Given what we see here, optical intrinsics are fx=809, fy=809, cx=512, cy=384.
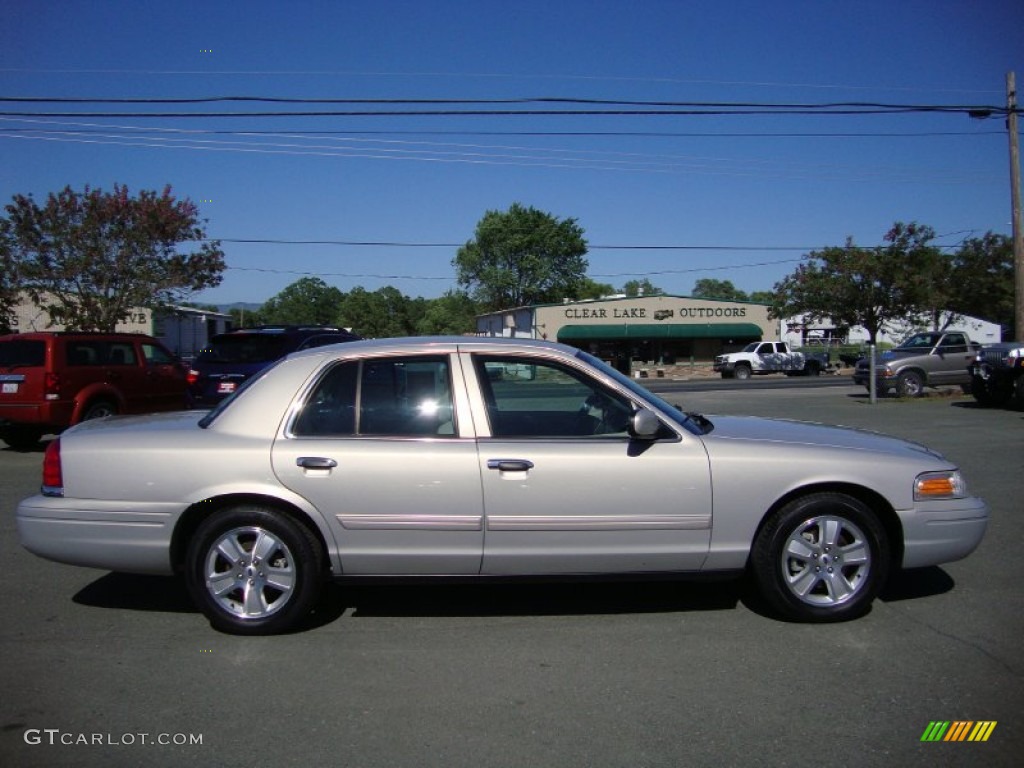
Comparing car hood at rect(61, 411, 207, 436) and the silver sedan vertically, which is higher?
car hood at rect(61, 411, 207, 436)

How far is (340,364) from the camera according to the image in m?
4.57

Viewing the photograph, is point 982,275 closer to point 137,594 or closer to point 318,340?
point 318,340

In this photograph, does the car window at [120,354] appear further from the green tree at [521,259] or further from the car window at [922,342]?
the green tree at [521,259]

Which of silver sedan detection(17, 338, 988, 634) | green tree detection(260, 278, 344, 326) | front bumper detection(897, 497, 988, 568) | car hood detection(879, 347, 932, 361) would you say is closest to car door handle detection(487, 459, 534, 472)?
silver sedan detection(17, 338, 988, 634)

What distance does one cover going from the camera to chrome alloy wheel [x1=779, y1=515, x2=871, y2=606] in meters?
4.36

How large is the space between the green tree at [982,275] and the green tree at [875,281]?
2.77 metres

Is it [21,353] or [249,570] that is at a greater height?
[21,353]

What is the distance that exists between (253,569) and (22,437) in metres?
9.70

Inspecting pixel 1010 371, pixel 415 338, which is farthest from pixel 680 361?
pixel 415 338

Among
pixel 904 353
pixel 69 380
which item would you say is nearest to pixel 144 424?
pixel 69 380

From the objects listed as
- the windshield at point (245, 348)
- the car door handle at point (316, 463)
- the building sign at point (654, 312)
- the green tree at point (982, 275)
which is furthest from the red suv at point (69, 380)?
the building sign at point (654, 312)

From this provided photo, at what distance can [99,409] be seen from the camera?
1159 cm

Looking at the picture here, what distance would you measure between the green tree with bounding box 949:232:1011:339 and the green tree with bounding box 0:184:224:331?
34.7m

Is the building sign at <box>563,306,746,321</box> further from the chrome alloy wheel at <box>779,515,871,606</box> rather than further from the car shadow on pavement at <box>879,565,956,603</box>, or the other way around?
the chrome alloy wheel at <box>779,515,871,606</box>
